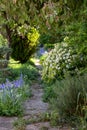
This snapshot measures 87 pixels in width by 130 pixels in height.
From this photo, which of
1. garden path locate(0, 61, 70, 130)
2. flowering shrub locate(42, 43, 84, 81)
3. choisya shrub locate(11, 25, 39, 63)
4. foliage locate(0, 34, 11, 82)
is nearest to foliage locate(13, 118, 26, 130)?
garden path locate(0, 61, 70, 130)

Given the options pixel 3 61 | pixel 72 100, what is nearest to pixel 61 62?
pixel 3 61

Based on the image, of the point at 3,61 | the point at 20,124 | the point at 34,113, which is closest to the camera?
the point at 20,124

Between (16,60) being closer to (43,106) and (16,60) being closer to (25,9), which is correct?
(43,106)

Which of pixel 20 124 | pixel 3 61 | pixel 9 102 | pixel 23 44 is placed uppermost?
pixel 23 44

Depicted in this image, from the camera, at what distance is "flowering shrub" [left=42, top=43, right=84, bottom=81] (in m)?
7.79

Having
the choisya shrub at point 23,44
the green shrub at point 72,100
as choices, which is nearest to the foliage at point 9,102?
the green shrub at point 72,100

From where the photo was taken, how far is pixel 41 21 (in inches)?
127

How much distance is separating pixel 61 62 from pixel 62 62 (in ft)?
0.13

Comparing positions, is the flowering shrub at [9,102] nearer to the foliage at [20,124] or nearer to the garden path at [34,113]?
the garden path at [34,113]

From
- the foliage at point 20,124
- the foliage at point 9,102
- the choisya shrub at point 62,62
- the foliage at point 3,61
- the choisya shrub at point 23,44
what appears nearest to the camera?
the foliage at point 20,124

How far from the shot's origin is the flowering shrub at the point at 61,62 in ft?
25.6

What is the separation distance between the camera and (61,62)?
26.6 ft

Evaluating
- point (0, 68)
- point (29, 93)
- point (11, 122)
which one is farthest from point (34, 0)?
point (0, 68)

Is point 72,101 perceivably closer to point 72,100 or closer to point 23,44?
point 72,100
